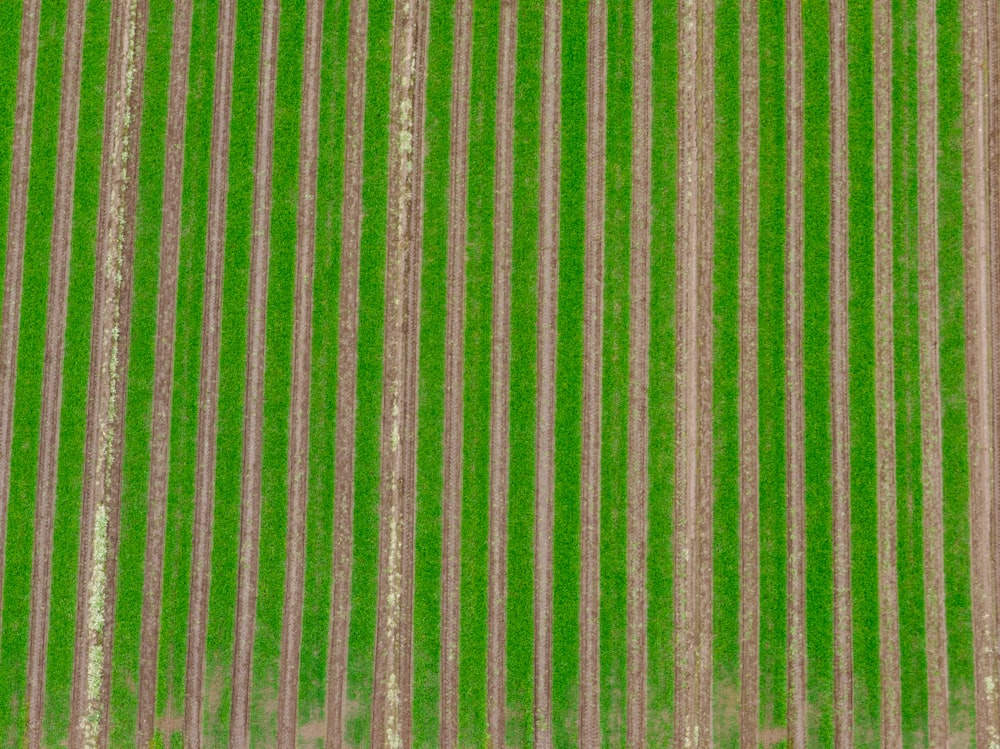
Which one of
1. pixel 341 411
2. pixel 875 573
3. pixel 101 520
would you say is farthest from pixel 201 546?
pixel 875 573

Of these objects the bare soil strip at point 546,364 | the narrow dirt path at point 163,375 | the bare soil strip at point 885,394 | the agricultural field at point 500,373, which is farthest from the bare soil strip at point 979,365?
the narrow dirt path at point 163,375

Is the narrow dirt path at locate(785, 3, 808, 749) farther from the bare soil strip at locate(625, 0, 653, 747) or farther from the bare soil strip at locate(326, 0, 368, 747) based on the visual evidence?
the bare soil strip at locate(326, 0, 368, 747)

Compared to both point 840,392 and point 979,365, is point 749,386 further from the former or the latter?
point 979,365

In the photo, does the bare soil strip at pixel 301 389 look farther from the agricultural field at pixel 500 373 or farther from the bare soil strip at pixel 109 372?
the bare soil strip at pixel 109 372

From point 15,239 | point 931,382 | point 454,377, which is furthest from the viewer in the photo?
point 15,239

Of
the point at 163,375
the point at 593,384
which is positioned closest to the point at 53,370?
the point at 163,375

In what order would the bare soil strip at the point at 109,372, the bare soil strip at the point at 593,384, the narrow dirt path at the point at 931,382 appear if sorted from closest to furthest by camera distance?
the narrow dirt path at the point at 931,382, the bare soil strip at the point at 593,384, the bare soil strip at the point at 109,372
